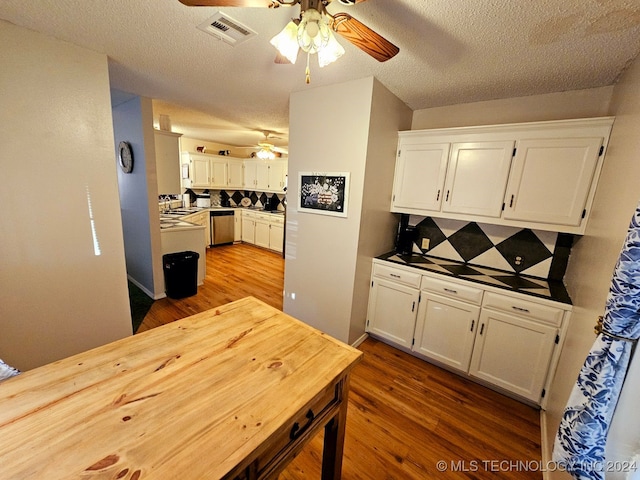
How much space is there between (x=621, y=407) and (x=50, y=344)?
3133mm

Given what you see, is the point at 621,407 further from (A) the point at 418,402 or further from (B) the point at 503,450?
(A) the point at 418,402

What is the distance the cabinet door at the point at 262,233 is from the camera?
19.0ft

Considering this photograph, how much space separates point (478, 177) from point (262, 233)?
15.1ft

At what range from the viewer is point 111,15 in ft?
4.62

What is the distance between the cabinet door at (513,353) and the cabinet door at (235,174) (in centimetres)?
574

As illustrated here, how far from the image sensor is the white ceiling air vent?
137 cm

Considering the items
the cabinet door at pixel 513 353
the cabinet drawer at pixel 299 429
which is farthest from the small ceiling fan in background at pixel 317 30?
the cabinet door at pixel 513 353

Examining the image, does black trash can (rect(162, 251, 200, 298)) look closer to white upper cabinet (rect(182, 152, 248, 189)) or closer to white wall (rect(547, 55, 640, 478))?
white upper cabinet (rect(182, 152, 248, 189))

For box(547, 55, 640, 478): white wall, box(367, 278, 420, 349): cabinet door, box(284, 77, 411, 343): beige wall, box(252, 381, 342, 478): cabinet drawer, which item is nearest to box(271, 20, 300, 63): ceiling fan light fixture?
box(284, 77, 411, 343): beige wall

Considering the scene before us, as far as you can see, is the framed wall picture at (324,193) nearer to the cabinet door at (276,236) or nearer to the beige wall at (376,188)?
the beige wall at (376,188)

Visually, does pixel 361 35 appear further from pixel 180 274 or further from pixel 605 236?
pixel 180 274

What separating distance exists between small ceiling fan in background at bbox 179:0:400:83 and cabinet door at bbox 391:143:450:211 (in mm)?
1346

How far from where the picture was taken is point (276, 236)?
562 centimetres

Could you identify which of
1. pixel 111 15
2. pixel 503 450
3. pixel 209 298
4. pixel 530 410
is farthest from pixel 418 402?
pixel 111 15
